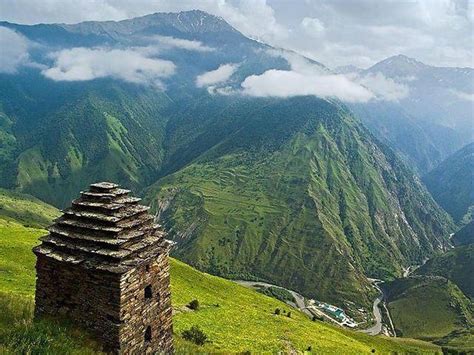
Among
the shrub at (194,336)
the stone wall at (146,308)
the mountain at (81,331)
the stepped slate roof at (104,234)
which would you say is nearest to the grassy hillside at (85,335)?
the mountain at (81,331)

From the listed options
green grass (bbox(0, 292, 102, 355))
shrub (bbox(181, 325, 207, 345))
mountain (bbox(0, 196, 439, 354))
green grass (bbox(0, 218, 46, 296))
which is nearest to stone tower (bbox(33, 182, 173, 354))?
green grass (bbox(0, 292, 102, 355))

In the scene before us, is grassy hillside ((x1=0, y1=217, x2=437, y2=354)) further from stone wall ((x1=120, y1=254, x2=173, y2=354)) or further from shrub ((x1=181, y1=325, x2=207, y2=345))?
stone wall ((x1=120, y1=254, x2=173, y2=354))

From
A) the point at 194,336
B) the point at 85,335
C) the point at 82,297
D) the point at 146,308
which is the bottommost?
the point at 194,336

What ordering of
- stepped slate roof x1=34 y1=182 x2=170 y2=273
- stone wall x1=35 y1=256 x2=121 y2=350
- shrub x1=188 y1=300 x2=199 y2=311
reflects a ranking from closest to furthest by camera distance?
stone wall x1=35 y1=256 x2=121 y2=350 → stepped slate roof x1=34 y1=182 x2=170 y2=273 → shrub x1=188 y1=300 x2=199 y2=311

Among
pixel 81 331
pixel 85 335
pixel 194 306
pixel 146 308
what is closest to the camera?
pixel 85 335

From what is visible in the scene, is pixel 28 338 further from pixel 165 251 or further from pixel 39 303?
pixel 165 251

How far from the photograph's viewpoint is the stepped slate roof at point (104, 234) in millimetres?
18125

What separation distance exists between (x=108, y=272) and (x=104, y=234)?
172 centimetres

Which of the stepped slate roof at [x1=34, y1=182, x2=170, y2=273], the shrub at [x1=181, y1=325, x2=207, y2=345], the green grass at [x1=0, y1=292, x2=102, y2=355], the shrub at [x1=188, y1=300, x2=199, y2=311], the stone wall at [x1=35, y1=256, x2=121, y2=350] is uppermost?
the stepped slate roof at [x1=34, y1=182, x2=170, y2=273]

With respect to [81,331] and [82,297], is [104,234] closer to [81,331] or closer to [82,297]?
[82,297]

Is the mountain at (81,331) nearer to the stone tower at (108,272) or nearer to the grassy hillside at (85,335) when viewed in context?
the grassy hillside at (85,335)

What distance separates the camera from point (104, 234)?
18.6 m

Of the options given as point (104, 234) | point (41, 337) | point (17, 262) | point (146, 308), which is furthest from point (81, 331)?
point (17, 262)

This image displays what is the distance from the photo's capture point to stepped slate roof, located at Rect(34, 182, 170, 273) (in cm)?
1812
